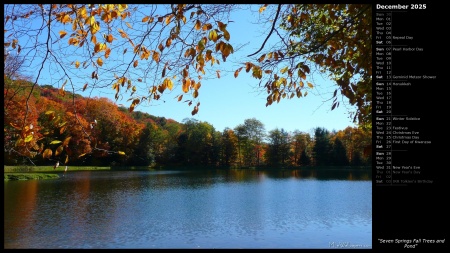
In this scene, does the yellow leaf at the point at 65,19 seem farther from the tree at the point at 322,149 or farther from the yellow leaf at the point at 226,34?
the tree at the point at 322,149

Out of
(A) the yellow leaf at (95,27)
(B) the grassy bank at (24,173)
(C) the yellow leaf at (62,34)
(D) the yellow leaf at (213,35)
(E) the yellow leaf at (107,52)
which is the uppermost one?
(A) the yellow leaf at (95,27)

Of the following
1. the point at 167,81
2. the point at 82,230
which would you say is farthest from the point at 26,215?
the point at 167,81

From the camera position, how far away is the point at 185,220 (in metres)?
10.8

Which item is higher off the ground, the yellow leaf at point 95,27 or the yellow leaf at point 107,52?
the yellow leaf at point 95,27

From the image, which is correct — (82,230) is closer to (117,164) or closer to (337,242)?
(337,242)

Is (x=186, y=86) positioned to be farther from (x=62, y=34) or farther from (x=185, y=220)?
(x=185, y=220)

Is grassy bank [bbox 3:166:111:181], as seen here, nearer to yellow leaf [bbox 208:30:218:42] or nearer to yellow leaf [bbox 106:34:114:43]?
yellow leaf [bbox 106:34:114:43]

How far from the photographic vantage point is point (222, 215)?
1145 cm

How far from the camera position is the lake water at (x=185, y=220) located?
337 inches

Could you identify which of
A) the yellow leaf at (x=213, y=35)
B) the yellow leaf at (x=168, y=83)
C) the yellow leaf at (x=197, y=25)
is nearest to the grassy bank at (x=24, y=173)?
the yellow leaf at (x=168, y=83)
